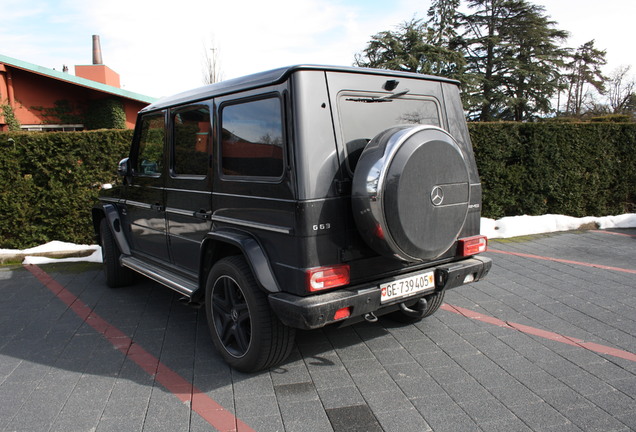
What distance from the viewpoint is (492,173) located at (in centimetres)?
839

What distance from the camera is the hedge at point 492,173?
7.03 metres

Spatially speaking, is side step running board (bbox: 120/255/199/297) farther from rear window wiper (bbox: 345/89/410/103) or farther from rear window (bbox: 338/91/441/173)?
rear window wiper (bbox: 345/89/410/103)

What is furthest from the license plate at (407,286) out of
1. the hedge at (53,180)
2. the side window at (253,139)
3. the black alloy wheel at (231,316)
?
the hedge at (53,180)

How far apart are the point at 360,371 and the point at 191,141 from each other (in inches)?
92.6

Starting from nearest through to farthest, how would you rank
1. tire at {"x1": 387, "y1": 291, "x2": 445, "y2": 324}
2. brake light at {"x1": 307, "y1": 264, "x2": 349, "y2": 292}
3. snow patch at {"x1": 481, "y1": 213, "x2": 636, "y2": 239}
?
brake light at {"x1": 307, "y1": 264, "x2": 349, "y2": 292} → tire at {"x1": 387, "y1": 291, "x2": 445, "y2": 324} → snow patch at {"x1": 481, "y1": 213, "x2": 636, "y2": 239}

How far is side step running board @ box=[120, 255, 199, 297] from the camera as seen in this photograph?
3795mm

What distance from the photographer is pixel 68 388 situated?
3.16 m

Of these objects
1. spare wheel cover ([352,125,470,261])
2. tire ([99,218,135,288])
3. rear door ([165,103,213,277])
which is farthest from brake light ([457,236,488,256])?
tire ([99,218,135,288])

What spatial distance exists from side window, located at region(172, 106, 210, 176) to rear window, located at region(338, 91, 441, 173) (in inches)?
48.4

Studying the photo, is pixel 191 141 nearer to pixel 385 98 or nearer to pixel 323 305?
pixel 385 98

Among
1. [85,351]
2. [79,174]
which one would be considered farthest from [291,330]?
[79,174]

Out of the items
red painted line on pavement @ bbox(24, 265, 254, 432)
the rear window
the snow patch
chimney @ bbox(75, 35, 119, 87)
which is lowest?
red painted line on pavement @ bbox(24, 265, 254, 432)

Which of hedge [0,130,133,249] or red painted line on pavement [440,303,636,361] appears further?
hedge [0,130,133,249]

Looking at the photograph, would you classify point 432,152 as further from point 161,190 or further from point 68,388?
point 68,388
